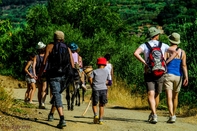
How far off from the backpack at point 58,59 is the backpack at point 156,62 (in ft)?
6.31

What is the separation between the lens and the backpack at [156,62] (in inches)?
396

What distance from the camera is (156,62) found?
1007cm

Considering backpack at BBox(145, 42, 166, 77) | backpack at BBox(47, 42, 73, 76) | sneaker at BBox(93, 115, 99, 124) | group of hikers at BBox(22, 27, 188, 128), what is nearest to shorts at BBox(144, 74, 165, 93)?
group of hikers at BBox(22, 27, 188, 128)

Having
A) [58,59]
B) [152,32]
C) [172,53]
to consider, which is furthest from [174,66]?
[58,59]

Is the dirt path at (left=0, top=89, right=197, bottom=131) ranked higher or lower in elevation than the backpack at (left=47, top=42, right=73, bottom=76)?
lower

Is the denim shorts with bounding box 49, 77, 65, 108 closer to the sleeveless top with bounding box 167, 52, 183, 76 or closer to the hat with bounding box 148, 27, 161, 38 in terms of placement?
the hat with bounding box 148, 27, 161, 38

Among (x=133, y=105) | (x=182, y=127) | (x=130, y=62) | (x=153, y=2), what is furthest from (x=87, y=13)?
(x=153, y=2)

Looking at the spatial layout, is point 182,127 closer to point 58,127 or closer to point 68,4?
point 58,127

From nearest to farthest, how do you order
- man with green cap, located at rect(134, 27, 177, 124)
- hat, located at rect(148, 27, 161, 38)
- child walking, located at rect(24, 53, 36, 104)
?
man with green cap, located at rect(134, 27, 177, 124)
hat, located at rect(148, 27, 161, 38)
child walking, located at rect(24, 53, 36, 104)

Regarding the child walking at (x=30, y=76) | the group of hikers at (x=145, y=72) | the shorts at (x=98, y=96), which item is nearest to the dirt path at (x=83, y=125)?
the group of hikers at (x=145, y=72)

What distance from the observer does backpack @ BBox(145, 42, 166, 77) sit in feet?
33.0

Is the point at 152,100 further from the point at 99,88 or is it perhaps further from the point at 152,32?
the point at 152,32

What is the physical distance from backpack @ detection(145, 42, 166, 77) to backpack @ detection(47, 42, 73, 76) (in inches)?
75.7

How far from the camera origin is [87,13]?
42.5 m
